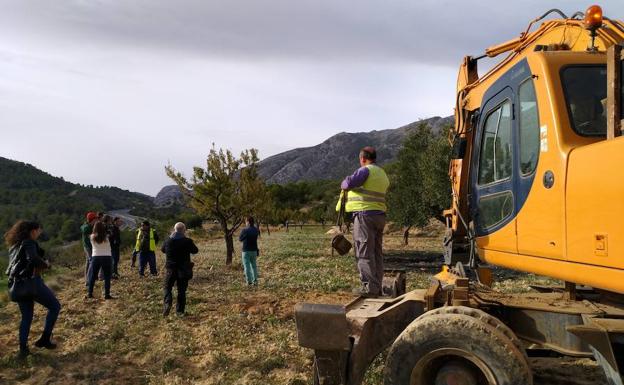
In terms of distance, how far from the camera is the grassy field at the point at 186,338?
690 cm

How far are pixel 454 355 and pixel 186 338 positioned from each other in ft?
17.9

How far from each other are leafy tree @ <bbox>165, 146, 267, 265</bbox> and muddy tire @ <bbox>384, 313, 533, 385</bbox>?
55.1 feet

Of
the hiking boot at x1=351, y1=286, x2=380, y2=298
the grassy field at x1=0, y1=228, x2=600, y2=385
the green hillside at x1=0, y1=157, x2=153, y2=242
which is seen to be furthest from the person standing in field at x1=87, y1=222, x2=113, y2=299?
the green hillside at x1=0, y1=157, x2=153, y2=242

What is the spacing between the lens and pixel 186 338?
8547mm

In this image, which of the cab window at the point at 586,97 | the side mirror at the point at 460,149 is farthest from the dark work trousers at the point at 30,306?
the cab window at the point at 586,97

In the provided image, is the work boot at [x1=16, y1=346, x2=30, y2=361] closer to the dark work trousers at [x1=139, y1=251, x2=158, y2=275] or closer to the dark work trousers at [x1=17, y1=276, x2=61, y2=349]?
the dark work trousers at [x1=17, y1=276, x2=61, y2=349]

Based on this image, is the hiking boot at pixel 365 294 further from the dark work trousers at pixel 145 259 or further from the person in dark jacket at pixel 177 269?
the dark work trousers at pixel 145 259

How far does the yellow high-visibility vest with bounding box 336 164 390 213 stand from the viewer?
6.18 m

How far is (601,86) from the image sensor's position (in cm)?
442

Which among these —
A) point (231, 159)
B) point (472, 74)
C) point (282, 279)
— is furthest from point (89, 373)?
point (231, 159)

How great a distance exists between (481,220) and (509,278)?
35.8 ft

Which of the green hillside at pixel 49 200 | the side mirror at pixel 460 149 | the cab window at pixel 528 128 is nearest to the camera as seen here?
the cab window at pixel 528 128

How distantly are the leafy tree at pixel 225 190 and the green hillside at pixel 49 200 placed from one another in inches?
1948

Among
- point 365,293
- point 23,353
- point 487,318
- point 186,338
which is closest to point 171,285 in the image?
point 186,338
